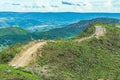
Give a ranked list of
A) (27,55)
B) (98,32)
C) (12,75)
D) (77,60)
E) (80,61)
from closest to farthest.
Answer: (12,75)
(80,61)
(77,60)
(27,55)
(98,32)

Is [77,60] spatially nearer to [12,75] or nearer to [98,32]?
[12,75]

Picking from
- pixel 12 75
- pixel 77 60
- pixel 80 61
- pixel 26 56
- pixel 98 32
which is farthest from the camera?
pixel 98 32

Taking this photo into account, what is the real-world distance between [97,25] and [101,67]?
37.9m

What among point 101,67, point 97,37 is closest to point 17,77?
point 101,67

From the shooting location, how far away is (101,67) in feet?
249

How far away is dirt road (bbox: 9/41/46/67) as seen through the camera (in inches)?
2943

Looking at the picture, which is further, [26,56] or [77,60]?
[26,56]

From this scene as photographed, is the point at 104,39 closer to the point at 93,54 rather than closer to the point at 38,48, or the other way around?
the point at 93,54

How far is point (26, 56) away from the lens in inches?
3039

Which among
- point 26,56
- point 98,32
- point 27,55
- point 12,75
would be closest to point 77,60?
point 27,55

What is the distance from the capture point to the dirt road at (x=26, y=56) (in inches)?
2943

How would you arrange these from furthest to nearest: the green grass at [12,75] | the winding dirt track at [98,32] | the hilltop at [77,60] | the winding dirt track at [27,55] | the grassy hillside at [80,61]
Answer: the winding dirt track at [98,32], the winding dirt track at [27,55], the grassy hillside at [80,61], the hilltop at [77,60], the green grass at [12,75]

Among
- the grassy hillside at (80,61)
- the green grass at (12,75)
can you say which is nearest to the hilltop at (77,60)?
the grassy hillside at (80,61)

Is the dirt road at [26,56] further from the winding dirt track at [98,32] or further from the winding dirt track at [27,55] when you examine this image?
the winding dirt track at [98,32]
